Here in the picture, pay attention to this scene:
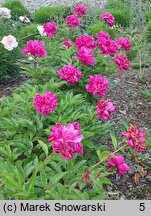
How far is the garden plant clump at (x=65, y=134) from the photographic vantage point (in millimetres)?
2205

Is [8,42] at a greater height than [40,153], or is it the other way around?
[8,42]

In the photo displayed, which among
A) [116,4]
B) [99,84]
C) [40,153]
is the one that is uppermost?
[99,84]

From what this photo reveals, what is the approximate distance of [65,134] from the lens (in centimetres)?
198

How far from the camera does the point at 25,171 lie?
2.49m

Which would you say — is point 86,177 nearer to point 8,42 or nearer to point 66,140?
point 66,140

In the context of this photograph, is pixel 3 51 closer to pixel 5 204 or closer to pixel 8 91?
pixel 8 91

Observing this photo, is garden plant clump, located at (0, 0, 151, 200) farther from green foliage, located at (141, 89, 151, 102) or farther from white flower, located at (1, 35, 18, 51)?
green foliage, located at (141, 89, 151, 102)

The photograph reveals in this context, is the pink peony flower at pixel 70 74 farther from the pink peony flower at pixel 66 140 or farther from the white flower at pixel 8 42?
the pink peony flower at pixel 66 140

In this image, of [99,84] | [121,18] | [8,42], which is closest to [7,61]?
[8,42]

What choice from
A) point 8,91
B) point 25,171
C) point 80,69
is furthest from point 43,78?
point 25,171

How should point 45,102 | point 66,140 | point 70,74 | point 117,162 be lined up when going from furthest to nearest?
point 70,74, point 45,102, point 117,162, point 66,140

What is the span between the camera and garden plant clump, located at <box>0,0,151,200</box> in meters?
2.21

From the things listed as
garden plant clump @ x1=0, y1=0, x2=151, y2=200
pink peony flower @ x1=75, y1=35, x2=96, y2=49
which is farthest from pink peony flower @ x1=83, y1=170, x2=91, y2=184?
pink peony flower @ x1=75, y1=35, x2=96, y2=49

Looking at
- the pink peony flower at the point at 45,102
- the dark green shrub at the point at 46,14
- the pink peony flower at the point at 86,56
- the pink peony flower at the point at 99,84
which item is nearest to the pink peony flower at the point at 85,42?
the pink peony flower at the point at 86,56
